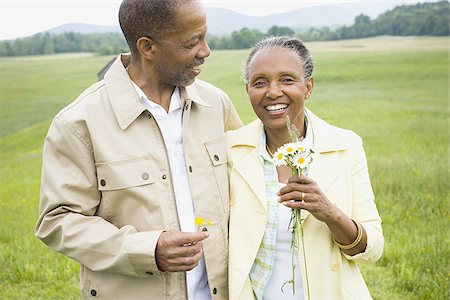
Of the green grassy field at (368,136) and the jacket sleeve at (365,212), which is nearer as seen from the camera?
the jacket sleeve at (365,212)

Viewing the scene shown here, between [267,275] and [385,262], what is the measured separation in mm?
3419

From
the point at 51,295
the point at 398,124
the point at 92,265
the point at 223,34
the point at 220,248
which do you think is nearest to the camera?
the point at 92,265

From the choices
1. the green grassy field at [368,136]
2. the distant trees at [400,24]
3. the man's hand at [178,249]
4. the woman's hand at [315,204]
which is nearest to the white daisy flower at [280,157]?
the woman's hand at [315,204]

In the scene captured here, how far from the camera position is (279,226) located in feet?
10.2

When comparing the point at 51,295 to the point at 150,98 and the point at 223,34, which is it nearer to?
the point at 150,98

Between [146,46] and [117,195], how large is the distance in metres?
0.77

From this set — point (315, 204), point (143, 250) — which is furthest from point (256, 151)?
point (143, 250)

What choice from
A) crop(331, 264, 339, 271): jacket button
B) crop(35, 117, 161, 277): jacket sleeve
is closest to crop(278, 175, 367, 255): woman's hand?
crop(331, 264, 339, 271): jacket button

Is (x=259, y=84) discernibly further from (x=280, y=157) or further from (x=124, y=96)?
(x=124, y=96)

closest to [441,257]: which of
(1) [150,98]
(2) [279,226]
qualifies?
(2) [279,226]

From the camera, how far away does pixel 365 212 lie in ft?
10.1

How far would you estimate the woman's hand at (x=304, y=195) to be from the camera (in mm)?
2787

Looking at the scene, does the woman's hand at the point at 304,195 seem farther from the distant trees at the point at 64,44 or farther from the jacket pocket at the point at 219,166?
the distant trees at the point at 64,44

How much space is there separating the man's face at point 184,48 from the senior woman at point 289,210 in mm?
306
